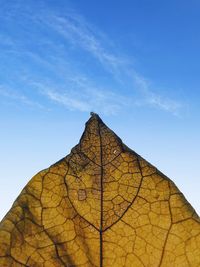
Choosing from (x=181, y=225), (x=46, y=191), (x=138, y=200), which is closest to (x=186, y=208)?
(x=181, y=225)

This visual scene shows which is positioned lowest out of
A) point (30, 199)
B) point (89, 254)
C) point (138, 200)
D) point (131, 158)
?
point (89, 254)

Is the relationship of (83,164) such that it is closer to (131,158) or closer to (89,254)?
(131,158)

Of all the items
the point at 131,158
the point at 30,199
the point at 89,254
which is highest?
the point at 131,158

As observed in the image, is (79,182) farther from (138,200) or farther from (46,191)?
(138,200)

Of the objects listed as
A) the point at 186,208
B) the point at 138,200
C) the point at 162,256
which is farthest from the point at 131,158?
the point at 162,256

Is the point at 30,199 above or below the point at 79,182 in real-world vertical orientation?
below

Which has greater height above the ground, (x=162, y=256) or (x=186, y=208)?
(x=186, y=208)
